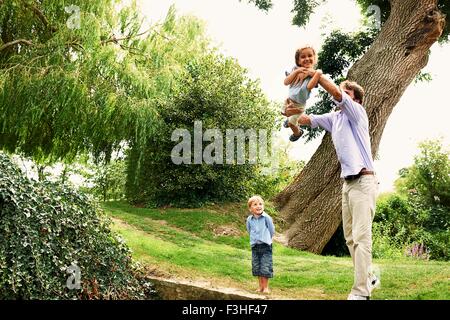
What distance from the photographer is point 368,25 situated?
50.5 feet

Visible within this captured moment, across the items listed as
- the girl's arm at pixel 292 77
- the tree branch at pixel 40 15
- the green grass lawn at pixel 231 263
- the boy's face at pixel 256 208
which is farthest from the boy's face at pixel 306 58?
the tree branch at pixel 40 15

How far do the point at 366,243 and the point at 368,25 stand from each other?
38.9 ft

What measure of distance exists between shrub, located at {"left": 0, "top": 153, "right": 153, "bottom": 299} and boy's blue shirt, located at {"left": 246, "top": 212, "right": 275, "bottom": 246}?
4.93 feet

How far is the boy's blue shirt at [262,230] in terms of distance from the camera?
6688mm

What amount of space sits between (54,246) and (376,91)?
818cm

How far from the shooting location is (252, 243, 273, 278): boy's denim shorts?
670 centimetres

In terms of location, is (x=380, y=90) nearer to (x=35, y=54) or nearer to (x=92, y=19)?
(x=92, y=19)

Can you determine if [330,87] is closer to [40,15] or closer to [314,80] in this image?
[314,80]

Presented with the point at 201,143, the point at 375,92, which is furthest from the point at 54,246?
the point at 375,92

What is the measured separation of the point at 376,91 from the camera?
1200 cm

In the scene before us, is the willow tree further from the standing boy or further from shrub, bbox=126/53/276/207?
the standing boy

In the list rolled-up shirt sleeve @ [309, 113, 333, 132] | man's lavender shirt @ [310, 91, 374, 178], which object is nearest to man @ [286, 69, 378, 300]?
man's lavender shirt @ [310, 91, 374, 178]
